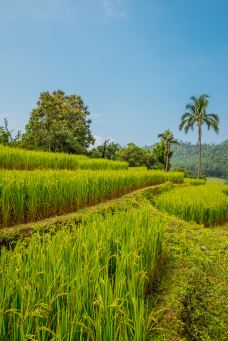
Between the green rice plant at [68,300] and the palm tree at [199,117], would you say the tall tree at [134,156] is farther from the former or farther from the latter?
the green rice plant at [68,300]

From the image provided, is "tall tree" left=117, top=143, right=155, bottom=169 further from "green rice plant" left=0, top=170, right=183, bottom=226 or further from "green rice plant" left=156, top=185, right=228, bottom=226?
"green rice plant" left=0, top=170, right=183, bottom=226

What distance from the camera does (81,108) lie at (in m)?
32.2

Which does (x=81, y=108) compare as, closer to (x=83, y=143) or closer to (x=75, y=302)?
(x=83, y=143)

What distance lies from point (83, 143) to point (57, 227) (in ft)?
81.2

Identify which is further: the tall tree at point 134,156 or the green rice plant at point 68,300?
the tall tree at point 134,156

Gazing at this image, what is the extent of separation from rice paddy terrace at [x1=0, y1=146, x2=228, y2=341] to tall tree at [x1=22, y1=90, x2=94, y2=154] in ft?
53.4

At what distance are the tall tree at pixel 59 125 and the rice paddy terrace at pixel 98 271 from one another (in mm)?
16291

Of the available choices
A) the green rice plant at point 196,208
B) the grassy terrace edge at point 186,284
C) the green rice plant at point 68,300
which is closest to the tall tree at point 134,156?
the green rice plant at point 196,208

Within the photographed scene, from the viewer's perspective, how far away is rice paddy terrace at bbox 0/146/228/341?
75.6 inches

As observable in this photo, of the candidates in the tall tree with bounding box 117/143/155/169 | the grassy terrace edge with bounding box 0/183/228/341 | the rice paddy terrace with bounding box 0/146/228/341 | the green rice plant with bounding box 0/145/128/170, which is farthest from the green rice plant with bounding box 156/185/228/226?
the tall tree with bounding box 117/143/155/169

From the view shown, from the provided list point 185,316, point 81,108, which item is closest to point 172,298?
point 185,316

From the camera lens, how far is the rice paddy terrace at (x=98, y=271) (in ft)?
6.30

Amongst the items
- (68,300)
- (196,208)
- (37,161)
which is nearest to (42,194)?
(68,300)

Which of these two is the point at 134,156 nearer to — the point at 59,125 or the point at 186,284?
the point at 59,125
